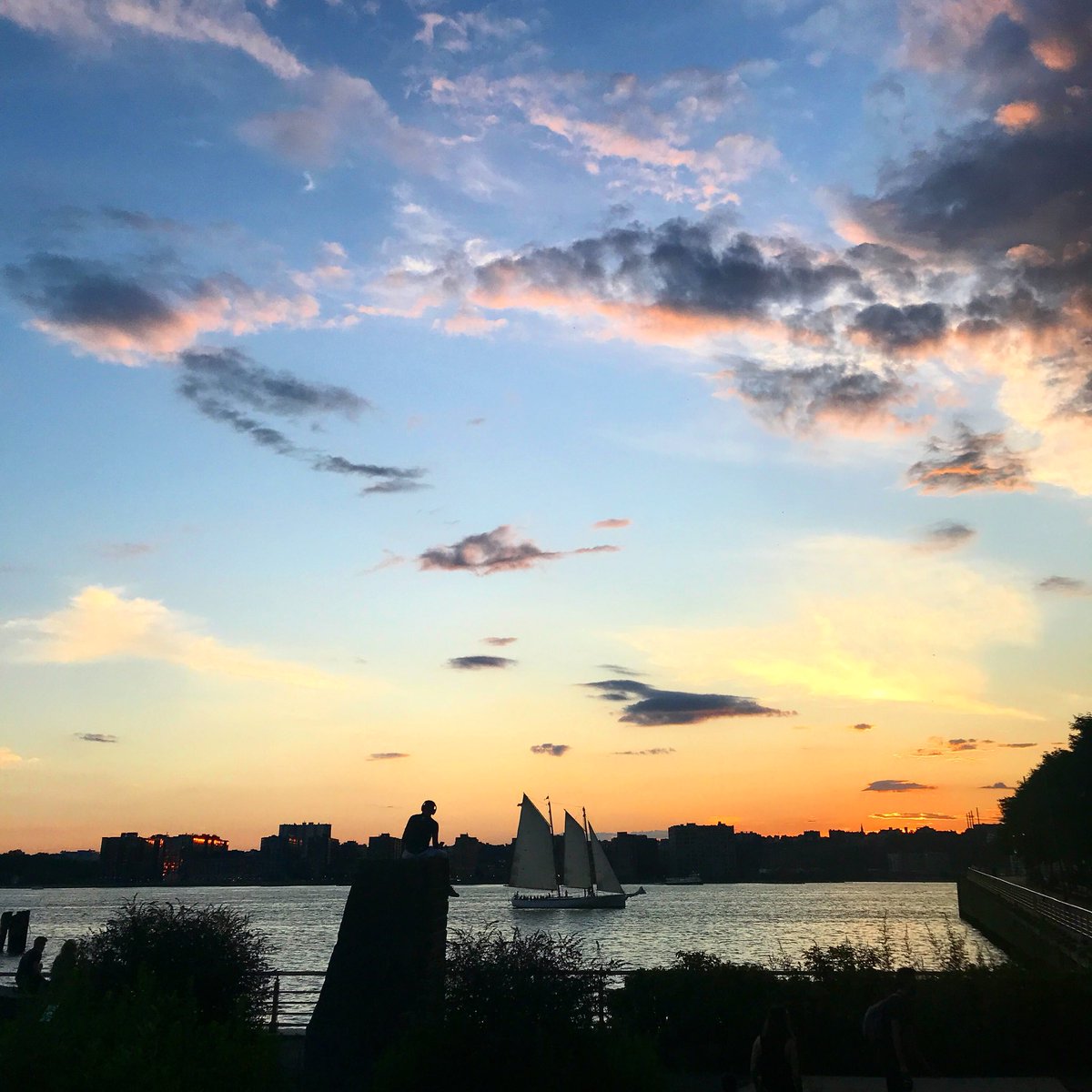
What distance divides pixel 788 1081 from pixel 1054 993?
767 cm

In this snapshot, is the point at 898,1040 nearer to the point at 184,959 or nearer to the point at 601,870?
the point at 184,959

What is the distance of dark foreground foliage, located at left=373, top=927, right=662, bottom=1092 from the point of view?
31.3 feet

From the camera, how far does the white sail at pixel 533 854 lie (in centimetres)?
10988

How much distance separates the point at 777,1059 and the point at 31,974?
1512 cm

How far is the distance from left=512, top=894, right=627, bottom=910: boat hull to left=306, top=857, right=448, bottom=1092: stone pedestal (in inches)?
4648

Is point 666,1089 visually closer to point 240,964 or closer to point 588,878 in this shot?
point 240,964

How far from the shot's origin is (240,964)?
50.3 ft

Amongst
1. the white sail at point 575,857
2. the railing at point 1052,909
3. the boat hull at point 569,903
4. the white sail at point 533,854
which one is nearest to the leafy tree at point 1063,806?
the railing at point 1052,909

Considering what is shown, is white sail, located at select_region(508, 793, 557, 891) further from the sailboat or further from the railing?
the railing

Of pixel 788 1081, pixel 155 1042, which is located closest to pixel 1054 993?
pixel 788 1081

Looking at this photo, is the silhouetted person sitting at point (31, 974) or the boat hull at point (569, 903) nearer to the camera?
the silhouetted person sitting at point (31, 974)

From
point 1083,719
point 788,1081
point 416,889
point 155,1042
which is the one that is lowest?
point 788,1081

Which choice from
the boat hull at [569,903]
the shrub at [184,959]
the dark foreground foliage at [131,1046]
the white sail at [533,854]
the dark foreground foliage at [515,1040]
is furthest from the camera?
the boat hull at [569,903]

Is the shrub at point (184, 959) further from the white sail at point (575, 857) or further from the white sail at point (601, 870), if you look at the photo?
the white sail at point (601, 870)
